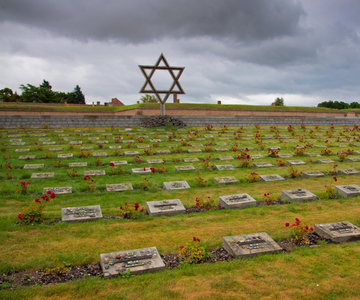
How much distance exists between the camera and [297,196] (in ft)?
26.4

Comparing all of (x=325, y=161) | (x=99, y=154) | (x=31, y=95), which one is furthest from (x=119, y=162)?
(x=31, y=95)

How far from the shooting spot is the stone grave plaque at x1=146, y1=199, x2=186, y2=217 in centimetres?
691

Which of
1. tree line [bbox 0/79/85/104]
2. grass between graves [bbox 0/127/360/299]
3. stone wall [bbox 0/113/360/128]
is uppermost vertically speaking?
tree line [bbox 0/79/85/104]

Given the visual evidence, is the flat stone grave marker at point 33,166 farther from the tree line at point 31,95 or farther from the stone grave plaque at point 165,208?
the tree line at point 31,95

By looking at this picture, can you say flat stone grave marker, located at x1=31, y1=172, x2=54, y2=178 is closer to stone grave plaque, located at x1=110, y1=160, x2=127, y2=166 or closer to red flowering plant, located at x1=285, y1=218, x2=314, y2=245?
stone grave plaque, located at x1=110, y1=160, x2=127, y2=166

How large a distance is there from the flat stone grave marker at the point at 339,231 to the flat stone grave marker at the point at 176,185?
13.6ft

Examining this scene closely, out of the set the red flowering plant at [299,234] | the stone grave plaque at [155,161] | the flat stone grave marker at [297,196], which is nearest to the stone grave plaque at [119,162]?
the stone grave plaque at [155,161]

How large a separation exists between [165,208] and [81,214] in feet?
6.46

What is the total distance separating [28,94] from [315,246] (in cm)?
5210

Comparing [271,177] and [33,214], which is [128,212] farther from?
[271,177]

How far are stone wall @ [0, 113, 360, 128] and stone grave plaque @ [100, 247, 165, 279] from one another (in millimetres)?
17238

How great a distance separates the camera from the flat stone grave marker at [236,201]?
7441 mm

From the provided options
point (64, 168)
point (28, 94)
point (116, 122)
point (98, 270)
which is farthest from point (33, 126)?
point (28, 94)

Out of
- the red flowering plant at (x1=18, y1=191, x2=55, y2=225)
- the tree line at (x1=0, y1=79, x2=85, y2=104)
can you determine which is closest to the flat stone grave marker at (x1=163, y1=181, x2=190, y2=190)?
the red flowering plant at (x1=18, y1=191, x2=55, y2=225)
